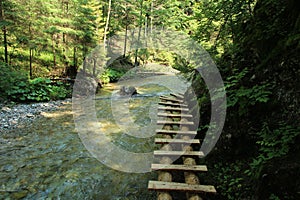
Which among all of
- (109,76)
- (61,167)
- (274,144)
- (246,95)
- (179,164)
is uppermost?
(246,95)

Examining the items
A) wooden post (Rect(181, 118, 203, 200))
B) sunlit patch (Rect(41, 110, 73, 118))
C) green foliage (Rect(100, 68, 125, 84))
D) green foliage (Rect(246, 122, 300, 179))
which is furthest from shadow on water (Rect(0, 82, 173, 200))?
green foliage (Rect(100, 68, 125, 84))

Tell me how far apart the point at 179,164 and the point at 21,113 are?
7.43m

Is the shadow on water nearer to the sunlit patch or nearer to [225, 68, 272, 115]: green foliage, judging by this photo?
the sunlit patch

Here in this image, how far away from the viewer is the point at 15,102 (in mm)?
9867

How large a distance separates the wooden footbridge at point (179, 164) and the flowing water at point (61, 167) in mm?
685

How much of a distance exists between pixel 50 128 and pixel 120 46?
22261mm

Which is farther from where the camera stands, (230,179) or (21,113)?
(21,113)

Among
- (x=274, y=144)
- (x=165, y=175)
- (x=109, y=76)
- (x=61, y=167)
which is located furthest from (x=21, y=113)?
(x=109, y=76)

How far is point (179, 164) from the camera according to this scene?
143 inches

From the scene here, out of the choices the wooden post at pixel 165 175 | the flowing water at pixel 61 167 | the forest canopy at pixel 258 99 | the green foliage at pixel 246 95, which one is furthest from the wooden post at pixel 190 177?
the green foliage at pixel 246 95

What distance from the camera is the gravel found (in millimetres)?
7342

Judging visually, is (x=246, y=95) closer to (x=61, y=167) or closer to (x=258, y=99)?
(x=258, y=99)

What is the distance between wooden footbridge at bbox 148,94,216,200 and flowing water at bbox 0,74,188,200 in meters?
0.69

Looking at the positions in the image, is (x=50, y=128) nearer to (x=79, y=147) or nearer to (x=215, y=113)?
(x=79, y=147)
